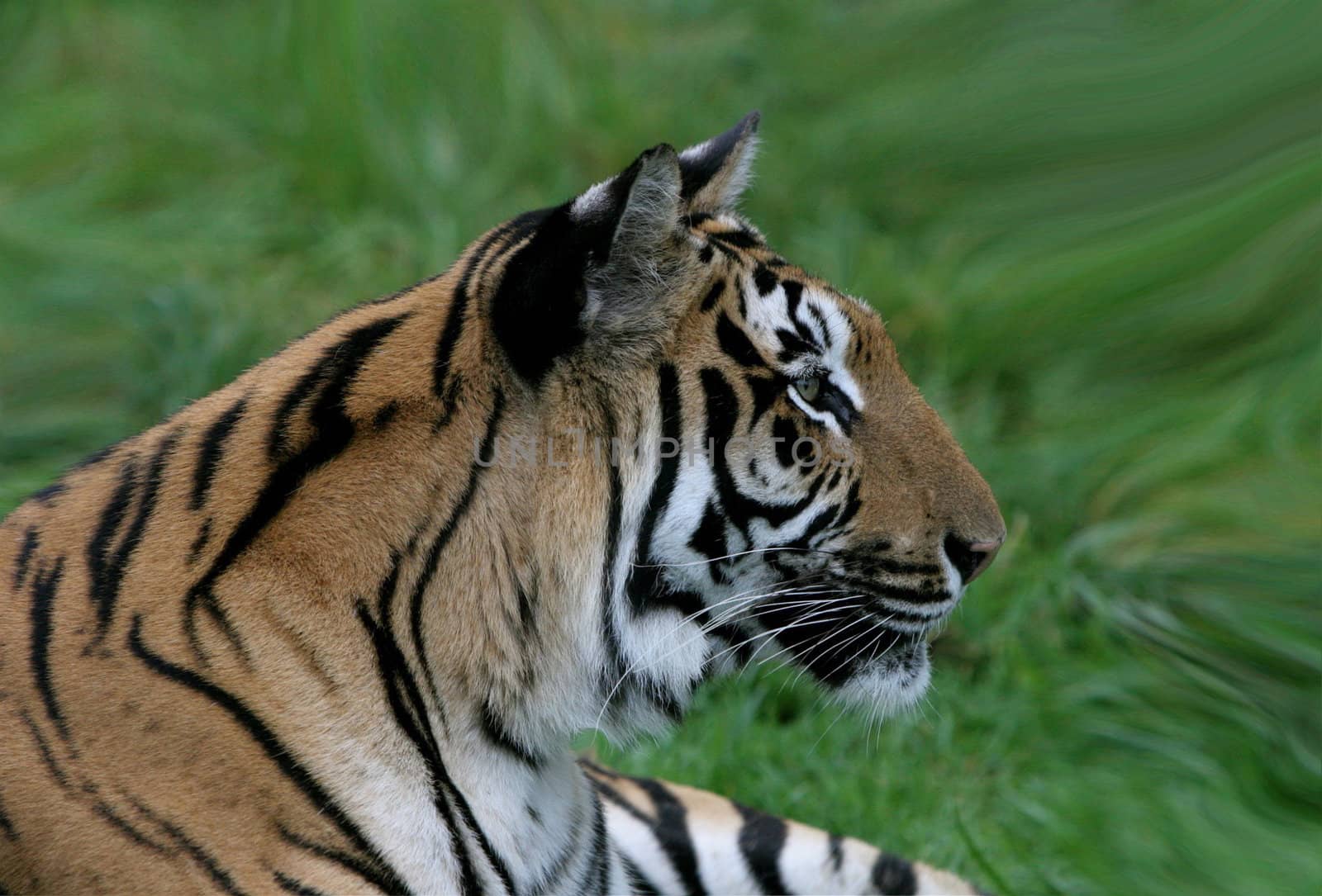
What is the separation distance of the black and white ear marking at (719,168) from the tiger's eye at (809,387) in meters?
0.34

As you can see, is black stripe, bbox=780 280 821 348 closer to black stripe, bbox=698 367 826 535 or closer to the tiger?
the tiger

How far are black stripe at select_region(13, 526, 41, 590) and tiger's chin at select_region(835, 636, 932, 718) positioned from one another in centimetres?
117

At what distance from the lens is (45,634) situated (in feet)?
5.66

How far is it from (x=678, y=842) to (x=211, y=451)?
123 cm

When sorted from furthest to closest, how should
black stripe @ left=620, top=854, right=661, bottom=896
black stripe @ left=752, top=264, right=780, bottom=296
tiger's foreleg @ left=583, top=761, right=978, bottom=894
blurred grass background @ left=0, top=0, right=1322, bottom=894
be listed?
blurred grass background @ left=0, top=0, right=1322, bottom=894
tiger's foreleg @ left=583, top=761, right=978, bottom=894
black stripe @ left=620, top=854, right=661, bottom=896
black stripe @ left=752, top=264, right=780, bottom=296

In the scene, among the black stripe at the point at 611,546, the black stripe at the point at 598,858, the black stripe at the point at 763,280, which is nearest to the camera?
the black stripe at the point at 611,546

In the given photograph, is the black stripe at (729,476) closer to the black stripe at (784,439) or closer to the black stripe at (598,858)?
the black stripe at (784,439)

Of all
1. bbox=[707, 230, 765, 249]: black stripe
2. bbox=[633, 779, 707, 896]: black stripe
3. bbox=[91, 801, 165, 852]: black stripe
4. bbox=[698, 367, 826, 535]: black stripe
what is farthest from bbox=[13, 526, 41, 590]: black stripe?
bbox=[633, 779, 707, 896]: black stripe

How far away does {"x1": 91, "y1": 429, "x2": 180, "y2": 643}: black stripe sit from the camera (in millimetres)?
1722

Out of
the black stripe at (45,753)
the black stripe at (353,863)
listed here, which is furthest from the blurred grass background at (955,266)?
→ the black stripe at (45,753)

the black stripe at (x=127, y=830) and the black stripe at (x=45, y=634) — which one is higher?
Result: the black stripe at (x=45, y=634)

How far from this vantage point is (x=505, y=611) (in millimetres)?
1791

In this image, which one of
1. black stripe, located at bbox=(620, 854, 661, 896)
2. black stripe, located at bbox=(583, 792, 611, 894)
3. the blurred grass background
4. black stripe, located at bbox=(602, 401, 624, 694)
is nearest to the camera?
black stripe, located at bbox=(602, 401, 624, 694)

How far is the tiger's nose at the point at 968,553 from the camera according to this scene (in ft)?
6.68
